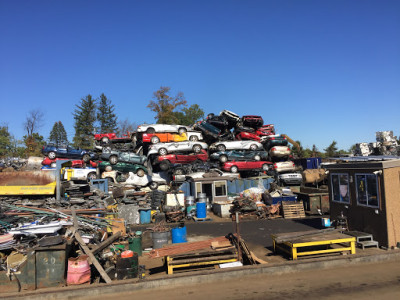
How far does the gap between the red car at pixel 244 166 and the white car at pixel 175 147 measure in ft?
8.98

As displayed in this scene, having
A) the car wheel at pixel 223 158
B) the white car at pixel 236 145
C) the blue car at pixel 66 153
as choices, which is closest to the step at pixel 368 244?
the car wheel at pixel 223 158

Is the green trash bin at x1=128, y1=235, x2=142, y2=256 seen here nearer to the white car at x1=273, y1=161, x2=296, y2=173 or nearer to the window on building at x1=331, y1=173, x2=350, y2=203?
the window on building at x1=331, y1=173, x2=350, y2=203

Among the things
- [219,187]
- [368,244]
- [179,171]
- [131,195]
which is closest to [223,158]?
[179,171]

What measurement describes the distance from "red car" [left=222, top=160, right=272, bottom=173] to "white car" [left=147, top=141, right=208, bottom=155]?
274 centimetres

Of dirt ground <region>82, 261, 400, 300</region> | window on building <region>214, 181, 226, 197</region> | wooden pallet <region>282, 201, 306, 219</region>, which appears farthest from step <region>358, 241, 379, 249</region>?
window on building <region>214, 181, 226, 197</region>

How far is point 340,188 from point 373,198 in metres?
1.82

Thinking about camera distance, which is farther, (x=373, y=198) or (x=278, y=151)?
(x=278, y=151)

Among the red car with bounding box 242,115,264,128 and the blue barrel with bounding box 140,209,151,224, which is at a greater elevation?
the red car with bounding box 242,115,264,128

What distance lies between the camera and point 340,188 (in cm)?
1086

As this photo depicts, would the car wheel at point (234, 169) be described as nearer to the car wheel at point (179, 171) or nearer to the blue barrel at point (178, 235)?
the car wheel at point (179, 171)

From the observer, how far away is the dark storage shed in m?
8.56

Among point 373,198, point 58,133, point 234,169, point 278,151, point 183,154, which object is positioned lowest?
point 373,198

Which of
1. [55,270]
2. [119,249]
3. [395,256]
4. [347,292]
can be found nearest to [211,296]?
[347,292]

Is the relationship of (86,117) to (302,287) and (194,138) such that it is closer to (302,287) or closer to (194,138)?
(194,138)
